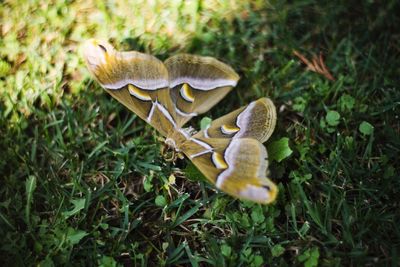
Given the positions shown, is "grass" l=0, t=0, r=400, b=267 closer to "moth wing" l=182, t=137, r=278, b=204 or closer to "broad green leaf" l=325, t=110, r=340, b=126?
"broad green leaf" l=325, t=110, r=340, b=126

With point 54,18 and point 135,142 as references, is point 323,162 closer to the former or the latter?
point 135,142

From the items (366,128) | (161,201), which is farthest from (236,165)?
(366,128)

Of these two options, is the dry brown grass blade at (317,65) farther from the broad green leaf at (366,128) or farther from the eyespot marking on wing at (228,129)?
the eyespot marking on wing at (228,129)

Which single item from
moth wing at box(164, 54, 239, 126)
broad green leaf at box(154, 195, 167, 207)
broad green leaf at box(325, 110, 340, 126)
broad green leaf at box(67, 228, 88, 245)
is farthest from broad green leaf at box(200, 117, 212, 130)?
broad green leaf at box(67, 228, 88, 245)

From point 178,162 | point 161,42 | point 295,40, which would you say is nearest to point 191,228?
point 178,162

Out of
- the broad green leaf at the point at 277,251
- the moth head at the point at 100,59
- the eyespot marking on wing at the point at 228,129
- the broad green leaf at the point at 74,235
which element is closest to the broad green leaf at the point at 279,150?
the eyespot marking on wing at the point at 228,129

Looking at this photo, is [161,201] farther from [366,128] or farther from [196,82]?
[366,128]
